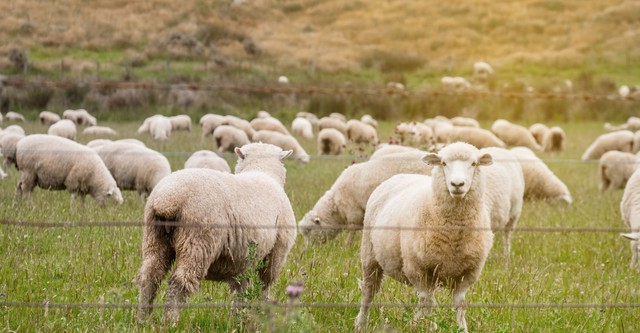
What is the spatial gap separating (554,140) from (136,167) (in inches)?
697

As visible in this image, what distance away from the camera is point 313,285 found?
5.89 meters

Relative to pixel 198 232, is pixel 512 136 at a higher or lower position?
lower

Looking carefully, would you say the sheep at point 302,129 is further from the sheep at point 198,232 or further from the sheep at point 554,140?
the sheep at point 198,232

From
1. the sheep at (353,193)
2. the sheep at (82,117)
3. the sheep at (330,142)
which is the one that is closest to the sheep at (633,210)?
the sheep at (353,193)

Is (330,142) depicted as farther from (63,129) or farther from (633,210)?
(633,210)

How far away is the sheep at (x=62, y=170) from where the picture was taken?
10.7 metres

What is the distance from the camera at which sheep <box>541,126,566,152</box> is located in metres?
25.9

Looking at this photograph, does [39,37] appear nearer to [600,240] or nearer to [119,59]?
[119,59]

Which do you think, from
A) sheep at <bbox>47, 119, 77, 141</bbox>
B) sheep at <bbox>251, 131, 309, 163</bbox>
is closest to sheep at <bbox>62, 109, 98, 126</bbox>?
sheep at <bbox>47, 119, 77, 141</bbox>

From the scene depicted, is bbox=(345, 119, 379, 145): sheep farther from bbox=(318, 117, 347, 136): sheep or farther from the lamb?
the lamb

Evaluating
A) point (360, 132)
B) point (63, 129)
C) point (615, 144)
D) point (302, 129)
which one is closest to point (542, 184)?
point (615, 144)

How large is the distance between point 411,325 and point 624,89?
41.9 m

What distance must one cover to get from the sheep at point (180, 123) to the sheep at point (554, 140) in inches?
472

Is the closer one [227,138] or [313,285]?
[313,285]
